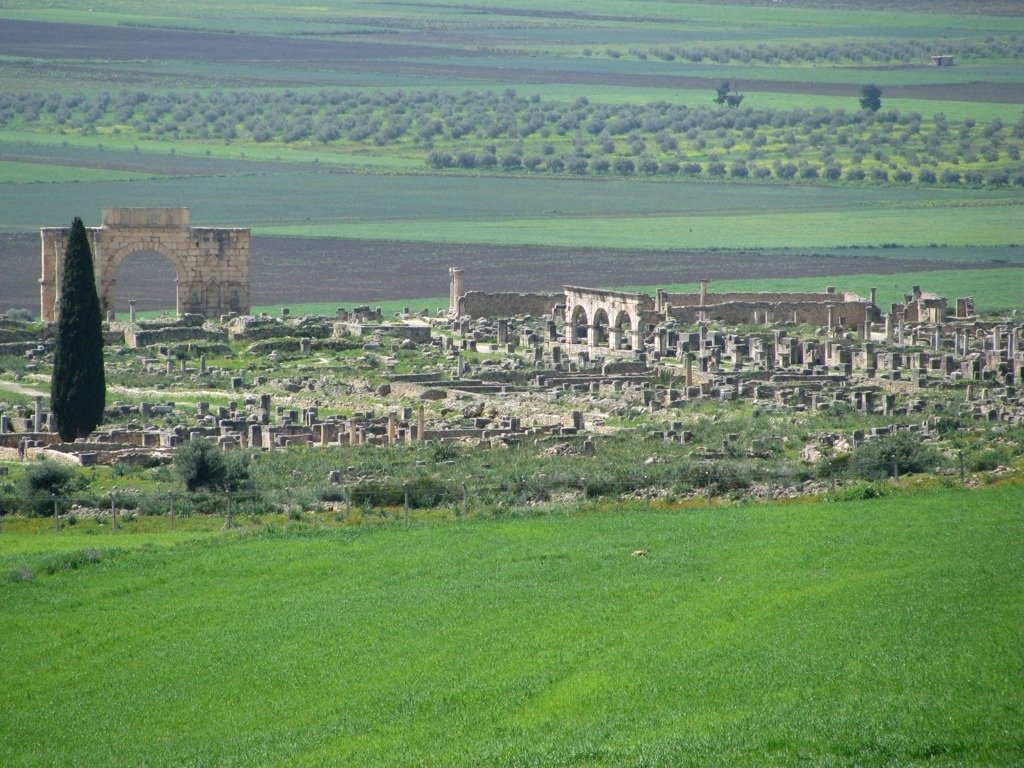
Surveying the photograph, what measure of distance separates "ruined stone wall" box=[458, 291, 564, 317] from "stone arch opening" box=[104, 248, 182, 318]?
9692 mm

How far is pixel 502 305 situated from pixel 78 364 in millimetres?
31376

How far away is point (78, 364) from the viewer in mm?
51156

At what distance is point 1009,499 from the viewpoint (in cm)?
3366

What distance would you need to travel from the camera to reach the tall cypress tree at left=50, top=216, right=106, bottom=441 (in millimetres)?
50250

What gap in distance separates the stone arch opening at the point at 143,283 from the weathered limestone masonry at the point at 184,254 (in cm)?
13

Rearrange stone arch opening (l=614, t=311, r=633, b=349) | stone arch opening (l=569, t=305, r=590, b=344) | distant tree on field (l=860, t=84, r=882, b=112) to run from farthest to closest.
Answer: distant tree on field (l=860, t=84, r=882, b=112), stone arch opening (l=569, t=305, r=590, b=344), stone arch opening (l=614, t=311, r=633, b=349)

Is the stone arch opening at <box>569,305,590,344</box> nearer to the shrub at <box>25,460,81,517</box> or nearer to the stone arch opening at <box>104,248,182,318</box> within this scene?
the stone arch opening at <box>104,248,182,318</box>

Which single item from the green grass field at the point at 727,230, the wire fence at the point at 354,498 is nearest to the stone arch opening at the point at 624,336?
the wire fence at the point at 354,498

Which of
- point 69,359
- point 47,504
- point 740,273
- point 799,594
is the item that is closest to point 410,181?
point 740,273

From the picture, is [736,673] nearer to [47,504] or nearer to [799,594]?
[799,594]

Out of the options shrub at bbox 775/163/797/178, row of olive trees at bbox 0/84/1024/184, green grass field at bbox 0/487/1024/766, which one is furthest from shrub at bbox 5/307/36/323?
shrub at bbox 775/163/797/178

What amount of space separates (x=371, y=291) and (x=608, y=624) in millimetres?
69047

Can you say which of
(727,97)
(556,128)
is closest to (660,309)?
(556,128)

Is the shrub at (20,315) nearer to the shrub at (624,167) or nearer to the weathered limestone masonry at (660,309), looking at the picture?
the weathered limestone masonry at (660,309)
